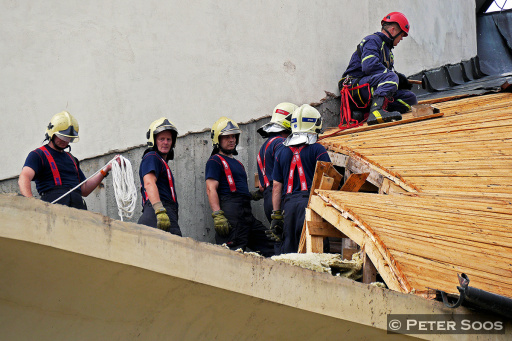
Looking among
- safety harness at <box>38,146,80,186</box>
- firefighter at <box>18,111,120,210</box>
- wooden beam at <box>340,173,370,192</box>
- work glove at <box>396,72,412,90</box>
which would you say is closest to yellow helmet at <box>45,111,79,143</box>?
firefighter at <box>18,111,120,210</box>

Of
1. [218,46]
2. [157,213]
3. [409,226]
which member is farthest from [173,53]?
[409,226]

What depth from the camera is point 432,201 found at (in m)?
4.82

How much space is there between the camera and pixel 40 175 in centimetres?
579

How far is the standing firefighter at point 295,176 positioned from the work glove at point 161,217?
3.45 ft

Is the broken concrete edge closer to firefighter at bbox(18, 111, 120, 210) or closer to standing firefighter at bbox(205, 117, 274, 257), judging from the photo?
firefighter at bbox(18, 111, 120, 210)

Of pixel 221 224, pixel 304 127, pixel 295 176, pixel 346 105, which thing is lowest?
pixel 221 224

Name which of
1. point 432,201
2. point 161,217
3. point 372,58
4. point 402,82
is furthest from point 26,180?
point 402,82

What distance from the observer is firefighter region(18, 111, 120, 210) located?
5750mm

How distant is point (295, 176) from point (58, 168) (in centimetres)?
210

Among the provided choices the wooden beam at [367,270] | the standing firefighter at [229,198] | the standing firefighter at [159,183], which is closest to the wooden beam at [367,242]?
the wooden beam at [367,270]

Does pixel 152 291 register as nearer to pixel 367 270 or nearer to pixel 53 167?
pixel 367 270

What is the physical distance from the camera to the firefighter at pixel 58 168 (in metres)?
5.75

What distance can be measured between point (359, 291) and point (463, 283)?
49cm

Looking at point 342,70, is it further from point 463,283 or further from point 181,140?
point 463,283
